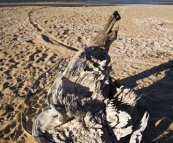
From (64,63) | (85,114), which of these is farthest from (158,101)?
(64,63)

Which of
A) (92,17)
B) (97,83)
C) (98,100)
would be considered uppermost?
(97,83)

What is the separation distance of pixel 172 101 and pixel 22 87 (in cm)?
384

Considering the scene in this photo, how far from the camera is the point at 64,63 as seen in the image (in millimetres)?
7562

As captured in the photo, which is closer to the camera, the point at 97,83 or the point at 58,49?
the point at 97,83

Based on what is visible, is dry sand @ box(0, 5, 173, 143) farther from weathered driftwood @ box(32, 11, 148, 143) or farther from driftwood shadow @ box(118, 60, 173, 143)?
weathered driftwood @ box(32, 11, 148, 143)

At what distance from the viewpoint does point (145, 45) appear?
945cm

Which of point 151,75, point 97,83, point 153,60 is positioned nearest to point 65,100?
point 97,83

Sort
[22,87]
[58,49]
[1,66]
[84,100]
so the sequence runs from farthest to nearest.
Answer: [58,49] → [1,66] → [22,87] → [84,100]

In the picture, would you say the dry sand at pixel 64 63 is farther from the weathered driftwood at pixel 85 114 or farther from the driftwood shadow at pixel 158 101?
the weathered driftwood at pixel 85 114

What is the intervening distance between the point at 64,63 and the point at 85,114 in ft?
14.3

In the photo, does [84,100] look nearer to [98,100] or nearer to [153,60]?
[98,100]

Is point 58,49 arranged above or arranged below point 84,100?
below

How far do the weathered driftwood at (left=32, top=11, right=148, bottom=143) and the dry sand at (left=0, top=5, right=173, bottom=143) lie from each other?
93cm

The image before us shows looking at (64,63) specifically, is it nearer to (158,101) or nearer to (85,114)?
(158,101)
